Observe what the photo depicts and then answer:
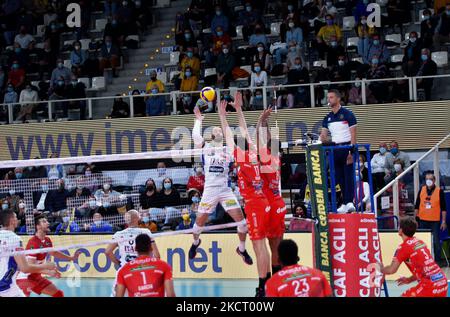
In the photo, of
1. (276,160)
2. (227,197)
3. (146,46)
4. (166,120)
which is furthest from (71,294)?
(146,46)

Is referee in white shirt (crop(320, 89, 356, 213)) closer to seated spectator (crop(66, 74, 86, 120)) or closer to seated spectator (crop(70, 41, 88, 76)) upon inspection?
seated spectator (crop(66, 74, 86, 120))

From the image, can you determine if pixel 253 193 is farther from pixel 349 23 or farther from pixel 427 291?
pixel 349 23

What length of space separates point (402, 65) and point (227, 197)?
34.9ft

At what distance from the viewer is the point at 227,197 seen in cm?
1606

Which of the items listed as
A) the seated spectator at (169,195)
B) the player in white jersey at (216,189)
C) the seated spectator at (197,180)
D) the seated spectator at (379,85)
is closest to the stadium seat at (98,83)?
the seated spectator at (379,85)

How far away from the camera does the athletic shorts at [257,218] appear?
14120 mm

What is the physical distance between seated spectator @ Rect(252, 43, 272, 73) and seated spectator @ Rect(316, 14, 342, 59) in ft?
4.66

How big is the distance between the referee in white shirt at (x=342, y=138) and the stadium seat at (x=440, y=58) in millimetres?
11376

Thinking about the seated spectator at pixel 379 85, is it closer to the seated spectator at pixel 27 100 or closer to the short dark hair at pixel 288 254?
the seated spectator at pixel 27 100

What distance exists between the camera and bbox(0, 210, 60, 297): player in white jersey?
13.1 meters

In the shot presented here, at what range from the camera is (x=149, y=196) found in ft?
56.1

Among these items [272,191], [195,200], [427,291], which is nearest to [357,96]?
[195,200]
